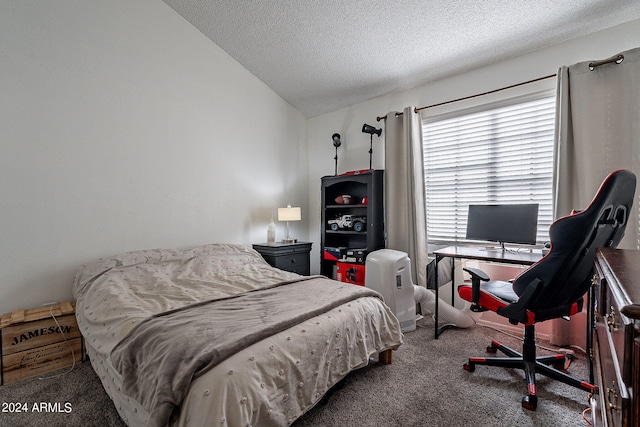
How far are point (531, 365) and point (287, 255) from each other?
234 cm

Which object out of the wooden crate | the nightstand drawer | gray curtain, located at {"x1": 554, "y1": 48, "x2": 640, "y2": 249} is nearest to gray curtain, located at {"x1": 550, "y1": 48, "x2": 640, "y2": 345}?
gray curtain, located at {"x1": 554, "y1": 48, "x2": 640, "y2": 249}

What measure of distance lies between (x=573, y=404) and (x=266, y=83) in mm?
4144

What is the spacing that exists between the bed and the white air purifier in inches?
25.5

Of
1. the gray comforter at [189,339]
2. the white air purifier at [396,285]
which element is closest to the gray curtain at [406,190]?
the white air purifier at [396,285]

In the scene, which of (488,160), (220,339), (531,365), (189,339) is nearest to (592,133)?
(488,160)

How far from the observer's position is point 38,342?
1.94 m

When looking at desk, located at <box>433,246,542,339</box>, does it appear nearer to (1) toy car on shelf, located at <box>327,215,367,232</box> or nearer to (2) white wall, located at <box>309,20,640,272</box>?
(1) toy car on shelf, located at <box>327,215,367,232</box>

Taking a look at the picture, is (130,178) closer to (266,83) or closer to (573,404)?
(266,83)

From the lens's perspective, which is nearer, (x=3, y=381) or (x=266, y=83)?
(x=3, y=381)

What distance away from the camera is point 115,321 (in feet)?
4.99

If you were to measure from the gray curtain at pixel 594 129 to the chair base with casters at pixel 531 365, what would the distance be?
1.02 m

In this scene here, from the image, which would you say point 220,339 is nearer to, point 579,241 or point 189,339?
point 189,339

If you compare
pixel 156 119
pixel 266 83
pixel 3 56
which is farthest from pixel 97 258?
pixel 266 83

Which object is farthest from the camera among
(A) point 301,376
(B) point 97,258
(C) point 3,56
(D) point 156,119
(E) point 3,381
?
Answer: (D) point 156,119
